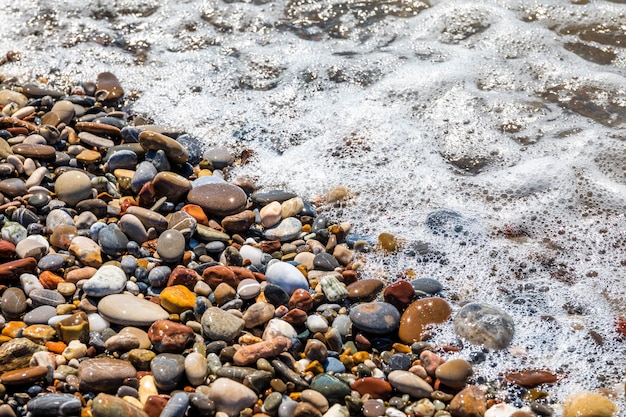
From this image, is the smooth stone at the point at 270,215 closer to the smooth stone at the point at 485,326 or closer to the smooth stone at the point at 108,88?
the smooth stone at the point at 485,326

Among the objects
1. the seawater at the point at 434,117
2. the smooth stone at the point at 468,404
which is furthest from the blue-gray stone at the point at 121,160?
the smooth stone at the point at 468,404

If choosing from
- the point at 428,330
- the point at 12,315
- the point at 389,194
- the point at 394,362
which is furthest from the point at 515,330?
the point at 12,315

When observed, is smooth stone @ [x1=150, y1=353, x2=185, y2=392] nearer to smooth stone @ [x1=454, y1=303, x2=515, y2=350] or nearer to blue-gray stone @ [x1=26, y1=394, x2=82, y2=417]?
blue-gray stone @ [x1=26, y1=394, x2=82, y2=417]

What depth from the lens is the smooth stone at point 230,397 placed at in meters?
2.83

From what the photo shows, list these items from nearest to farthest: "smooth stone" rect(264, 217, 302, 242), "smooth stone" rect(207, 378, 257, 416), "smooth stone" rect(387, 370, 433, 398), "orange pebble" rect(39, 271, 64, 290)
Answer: "smooth stone" rect(207, 378, 257, 416) < "smooth stone" rect(387, 370, 433, 398) < "orange pebble" rect(39, 271, 64, 290) < "smooth stone" rect(264, 217, 302, 242)

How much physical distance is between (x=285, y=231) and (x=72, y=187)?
135cm

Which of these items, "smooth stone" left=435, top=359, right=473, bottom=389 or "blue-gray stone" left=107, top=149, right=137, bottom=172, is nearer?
"smooth stone" left=435, top=359, right=473, bottom=389

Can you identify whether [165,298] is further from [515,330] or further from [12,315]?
[515,330]

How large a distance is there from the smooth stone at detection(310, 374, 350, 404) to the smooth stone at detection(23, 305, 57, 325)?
4.59 feet

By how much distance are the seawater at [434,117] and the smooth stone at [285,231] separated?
0.33 metres

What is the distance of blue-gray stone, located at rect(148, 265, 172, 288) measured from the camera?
3414 mm

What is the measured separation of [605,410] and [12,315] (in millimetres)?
2923

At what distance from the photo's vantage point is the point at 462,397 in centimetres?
292

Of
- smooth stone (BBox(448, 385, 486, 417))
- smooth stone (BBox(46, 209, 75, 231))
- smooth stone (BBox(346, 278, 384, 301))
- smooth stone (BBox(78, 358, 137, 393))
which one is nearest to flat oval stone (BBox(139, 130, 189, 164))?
smooth stone (BBox(46, 209, 75, 231))
